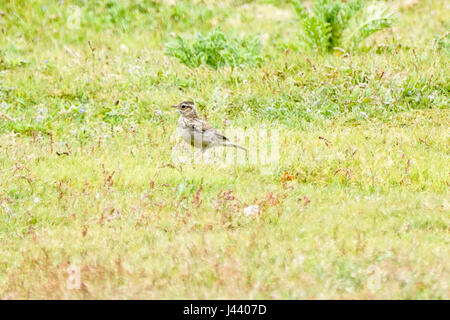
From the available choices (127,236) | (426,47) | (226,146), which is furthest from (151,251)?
(426,47)

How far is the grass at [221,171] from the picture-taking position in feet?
20.8

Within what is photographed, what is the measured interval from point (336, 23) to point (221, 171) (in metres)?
5.90

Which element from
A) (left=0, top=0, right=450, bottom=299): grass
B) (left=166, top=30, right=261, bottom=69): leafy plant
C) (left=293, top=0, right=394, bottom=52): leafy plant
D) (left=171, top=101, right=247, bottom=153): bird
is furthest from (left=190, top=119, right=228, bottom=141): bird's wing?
(left=293, top=0, right=394, bottom=52): leafy plant

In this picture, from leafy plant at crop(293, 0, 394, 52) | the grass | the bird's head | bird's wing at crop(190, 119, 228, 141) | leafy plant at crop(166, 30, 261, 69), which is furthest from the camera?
leafy plant at crop(166, 30, 261, 69)

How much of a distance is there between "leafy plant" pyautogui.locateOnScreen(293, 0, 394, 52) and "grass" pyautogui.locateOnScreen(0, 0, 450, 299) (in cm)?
38

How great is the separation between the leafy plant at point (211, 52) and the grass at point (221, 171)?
0.30m

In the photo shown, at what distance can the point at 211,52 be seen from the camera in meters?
14.7

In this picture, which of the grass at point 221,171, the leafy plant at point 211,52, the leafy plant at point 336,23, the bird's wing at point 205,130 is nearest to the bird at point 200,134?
the bird's wing at point 205,130

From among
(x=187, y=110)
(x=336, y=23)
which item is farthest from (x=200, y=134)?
(x=336, y=23)

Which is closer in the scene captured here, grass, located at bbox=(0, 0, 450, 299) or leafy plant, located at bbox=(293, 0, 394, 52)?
grass, located at bbox=(0, 0, 450, 299)

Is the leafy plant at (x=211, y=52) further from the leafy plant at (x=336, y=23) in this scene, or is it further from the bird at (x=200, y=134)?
the bird at (x=200, y=134)

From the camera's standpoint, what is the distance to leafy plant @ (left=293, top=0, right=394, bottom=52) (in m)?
14.1

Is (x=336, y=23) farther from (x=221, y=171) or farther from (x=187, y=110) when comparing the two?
(x=221, y=171)

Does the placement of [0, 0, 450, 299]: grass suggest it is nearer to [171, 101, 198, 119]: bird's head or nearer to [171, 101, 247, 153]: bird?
[171, 101, 247, 153]: bird
